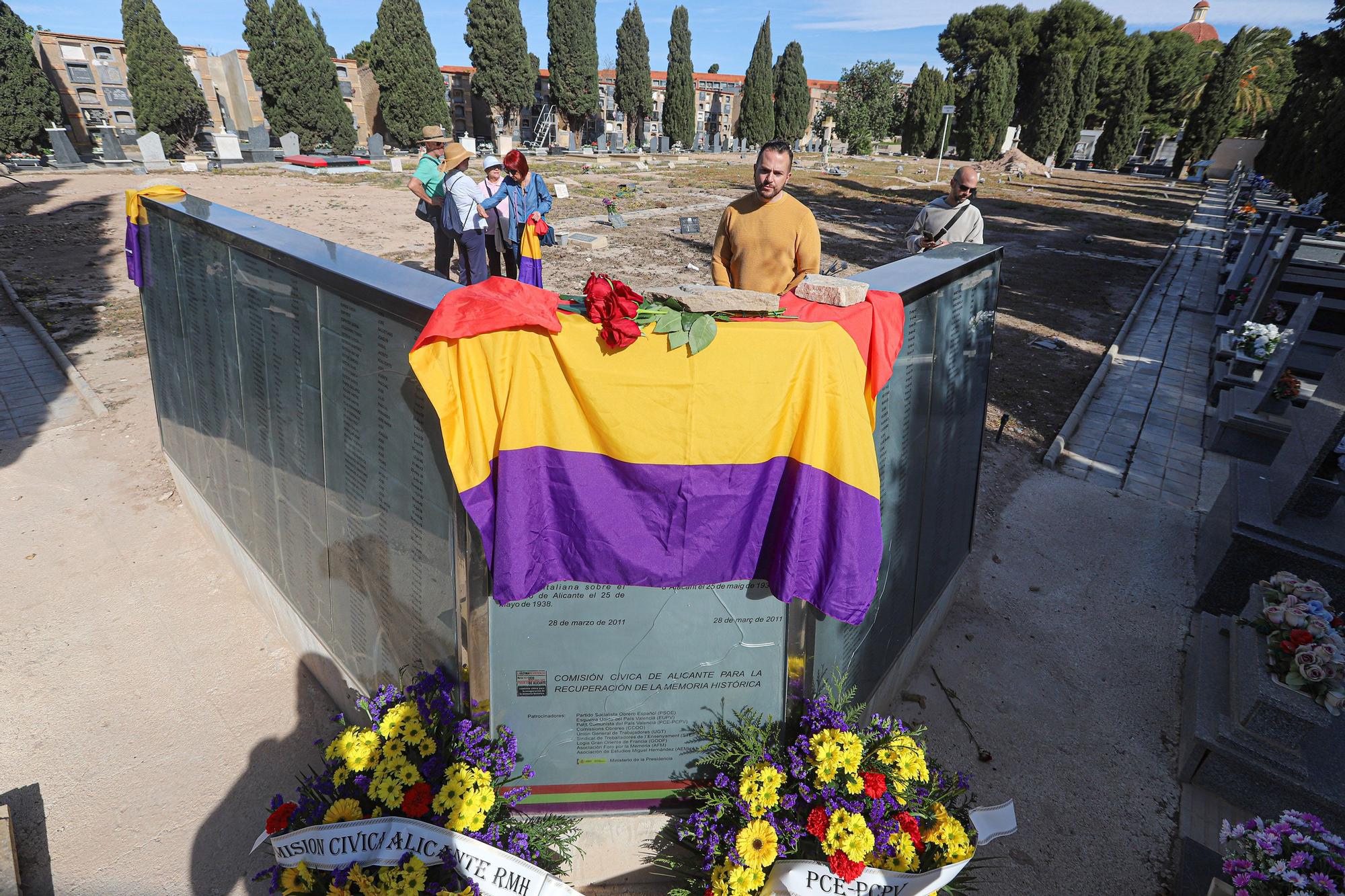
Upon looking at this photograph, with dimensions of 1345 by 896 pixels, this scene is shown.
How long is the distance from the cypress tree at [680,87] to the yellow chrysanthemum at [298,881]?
183 feet

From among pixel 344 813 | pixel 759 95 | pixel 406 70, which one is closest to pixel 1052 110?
pixel 759 95

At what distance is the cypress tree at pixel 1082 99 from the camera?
1794 inches

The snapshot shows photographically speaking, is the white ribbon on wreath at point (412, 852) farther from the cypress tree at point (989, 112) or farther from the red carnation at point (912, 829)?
the cypress tree at point (989, 112)

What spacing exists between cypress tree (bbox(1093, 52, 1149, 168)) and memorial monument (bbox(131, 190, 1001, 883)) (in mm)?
54167

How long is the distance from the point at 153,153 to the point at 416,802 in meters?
32.5

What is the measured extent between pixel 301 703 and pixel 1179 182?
55.1 m

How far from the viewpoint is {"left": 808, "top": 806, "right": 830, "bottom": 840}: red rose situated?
8.82 ft

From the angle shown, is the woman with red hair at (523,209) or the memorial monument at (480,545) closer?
the memorial monument at (480,545)

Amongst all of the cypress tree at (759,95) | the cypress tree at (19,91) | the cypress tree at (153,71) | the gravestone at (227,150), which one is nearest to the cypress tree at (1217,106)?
the cypress tree at (759,95)

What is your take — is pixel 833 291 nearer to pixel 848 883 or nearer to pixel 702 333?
pixel 702 333

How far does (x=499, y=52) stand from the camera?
45938mm

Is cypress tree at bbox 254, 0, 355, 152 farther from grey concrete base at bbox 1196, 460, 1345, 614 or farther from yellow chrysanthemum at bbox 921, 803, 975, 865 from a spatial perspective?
yellow chrysanthemum at bbox 921, 803, 975, 865

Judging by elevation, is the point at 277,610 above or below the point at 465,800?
below

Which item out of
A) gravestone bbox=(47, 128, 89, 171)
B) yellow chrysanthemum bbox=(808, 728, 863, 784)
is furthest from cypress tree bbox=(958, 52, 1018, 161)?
yellow chrysanthemum bbox=(808, 728, 863, 784)
